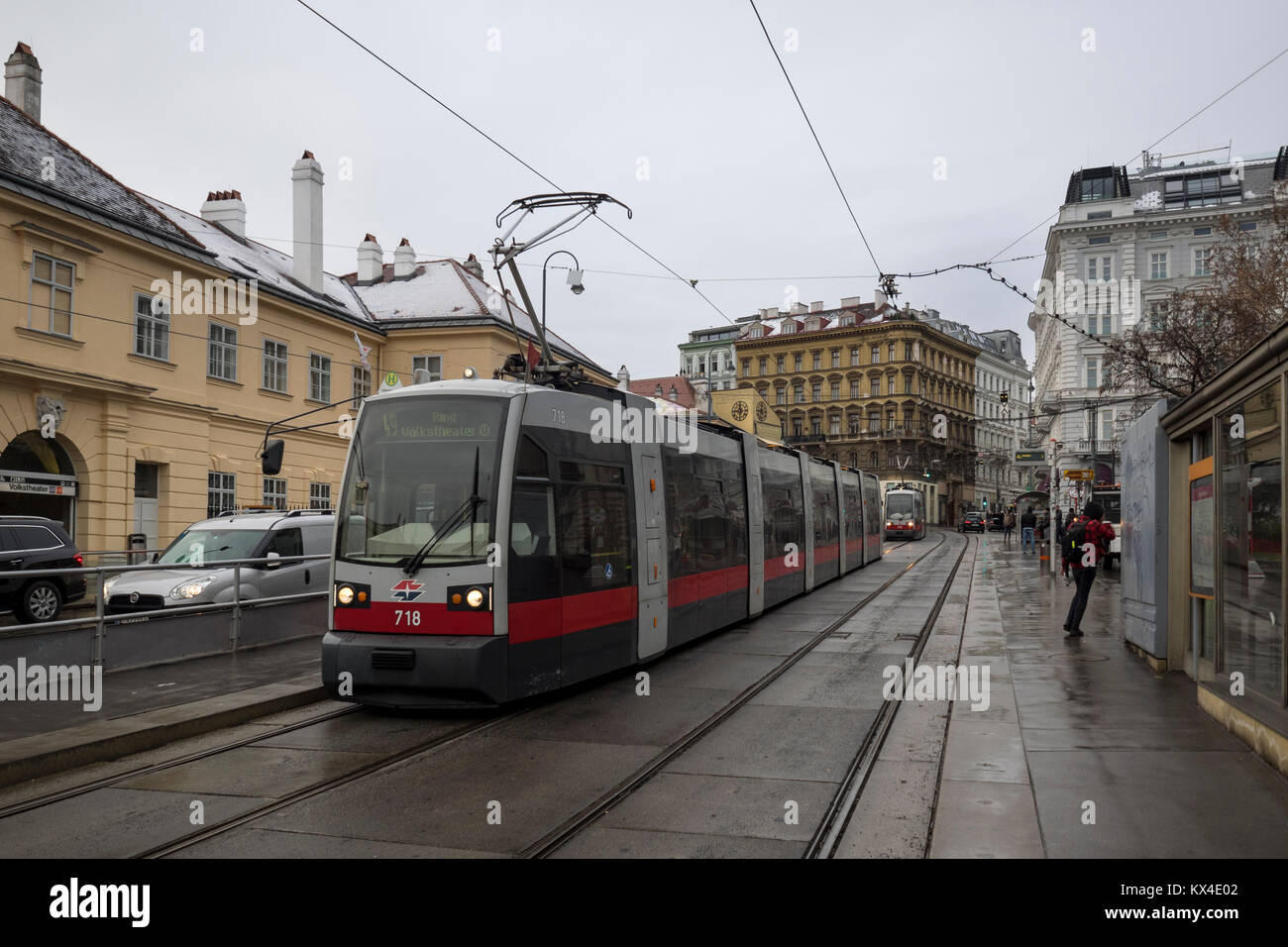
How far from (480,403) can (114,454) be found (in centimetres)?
1874

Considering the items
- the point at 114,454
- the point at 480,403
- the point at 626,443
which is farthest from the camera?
the point at 114,454

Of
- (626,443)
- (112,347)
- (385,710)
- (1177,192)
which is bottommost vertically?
(385,710)

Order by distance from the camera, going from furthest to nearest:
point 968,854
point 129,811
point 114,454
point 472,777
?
point 114,454, point 472,777, point 129,811, point 968,854

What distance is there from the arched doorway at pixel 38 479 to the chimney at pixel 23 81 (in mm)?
9875

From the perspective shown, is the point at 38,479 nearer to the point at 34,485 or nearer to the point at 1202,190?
the point at 34,485

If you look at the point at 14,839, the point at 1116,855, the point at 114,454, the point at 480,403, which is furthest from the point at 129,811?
the point at 114,454

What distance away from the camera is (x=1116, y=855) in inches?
205

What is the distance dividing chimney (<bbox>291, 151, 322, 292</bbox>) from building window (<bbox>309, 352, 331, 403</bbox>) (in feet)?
10.2

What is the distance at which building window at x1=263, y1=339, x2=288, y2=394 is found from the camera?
100 feet

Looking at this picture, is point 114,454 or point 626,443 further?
point 114,454

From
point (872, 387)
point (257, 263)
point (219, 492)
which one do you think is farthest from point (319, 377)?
point (872, 387)

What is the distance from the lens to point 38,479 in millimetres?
22828
